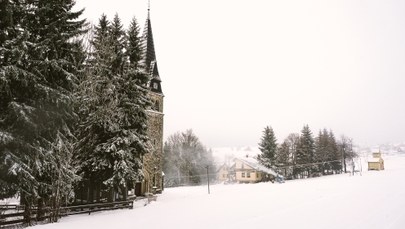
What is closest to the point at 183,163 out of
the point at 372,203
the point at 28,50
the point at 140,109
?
the point at 140,109

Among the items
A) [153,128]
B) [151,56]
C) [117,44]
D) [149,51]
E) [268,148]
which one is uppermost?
[149,51]

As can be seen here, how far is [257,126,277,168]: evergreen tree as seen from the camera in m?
58.8

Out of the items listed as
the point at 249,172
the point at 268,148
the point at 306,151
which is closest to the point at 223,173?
the point at 249,172

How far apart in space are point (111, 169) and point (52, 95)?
27.6 feet

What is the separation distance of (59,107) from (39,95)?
3.96 feet

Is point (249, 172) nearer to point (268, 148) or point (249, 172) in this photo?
point (249, 172)

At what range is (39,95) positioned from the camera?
48.8ft

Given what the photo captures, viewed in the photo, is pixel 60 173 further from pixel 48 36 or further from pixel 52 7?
pixel 52 7

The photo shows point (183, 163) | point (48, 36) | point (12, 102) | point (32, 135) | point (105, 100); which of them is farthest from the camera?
point (183, 163)

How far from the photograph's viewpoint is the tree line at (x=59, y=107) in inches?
535

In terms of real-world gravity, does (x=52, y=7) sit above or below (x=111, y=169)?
above

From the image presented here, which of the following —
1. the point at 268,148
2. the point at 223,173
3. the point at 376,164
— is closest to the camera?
the point at 268,148

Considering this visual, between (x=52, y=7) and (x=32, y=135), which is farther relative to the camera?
(x=52, y=7)

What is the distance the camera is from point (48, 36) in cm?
1590
